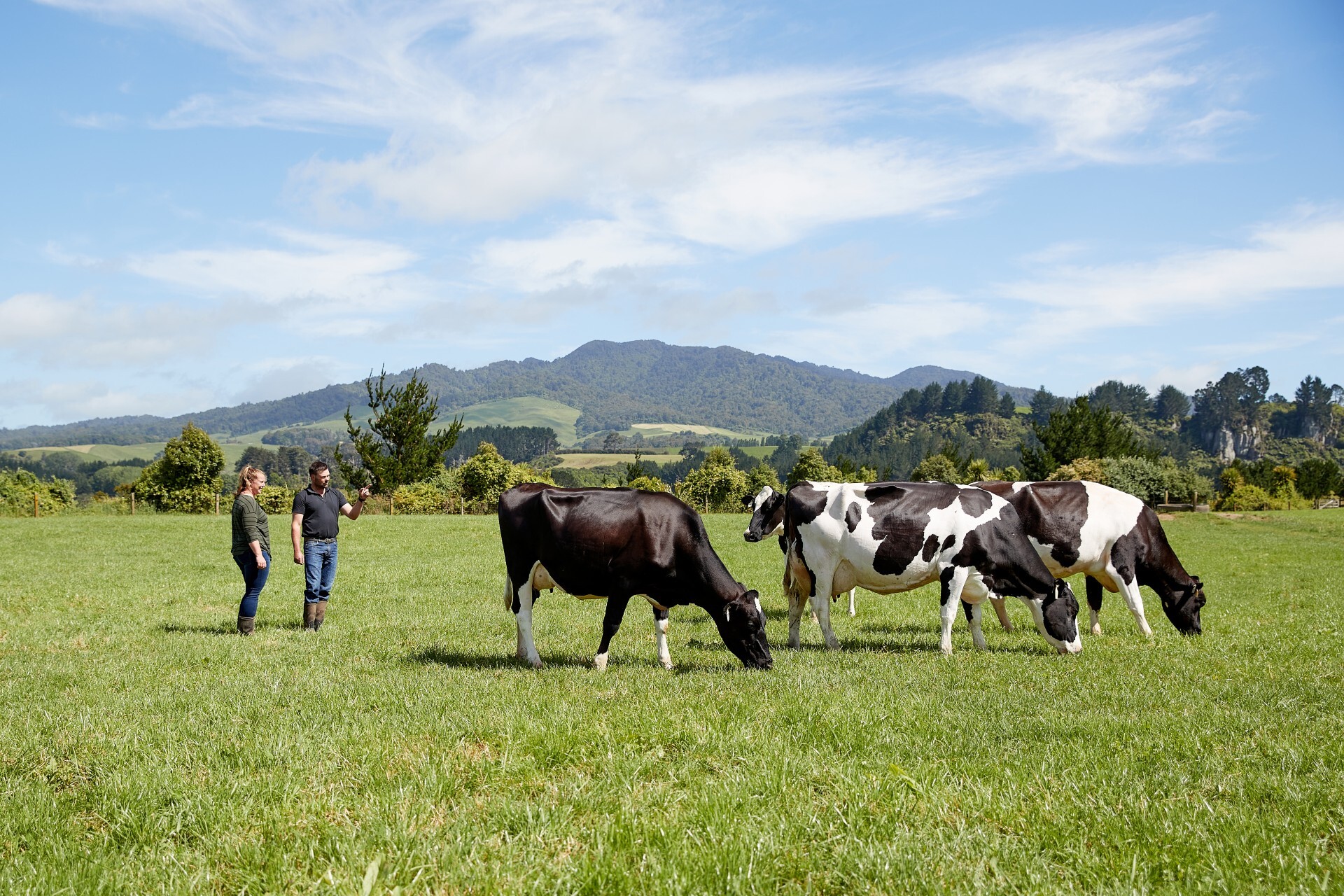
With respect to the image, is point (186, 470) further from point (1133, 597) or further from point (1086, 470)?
point (1133, 597)

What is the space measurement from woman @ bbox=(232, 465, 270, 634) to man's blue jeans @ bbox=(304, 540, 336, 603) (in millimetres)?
592

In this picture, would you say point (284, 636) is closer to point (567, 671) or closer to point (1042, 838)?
point (567, 671)

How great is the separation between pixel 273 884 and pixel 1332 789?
662 cm

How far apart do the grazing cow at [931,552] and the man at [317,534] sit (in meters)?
6.95

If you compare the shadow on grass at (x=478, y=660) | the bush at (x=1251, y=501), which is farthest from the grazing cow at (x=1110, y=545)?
the bush at (x=1251, y=501)

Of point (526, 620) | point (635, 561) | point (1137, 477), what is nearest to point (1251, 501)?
point (1137, 477)

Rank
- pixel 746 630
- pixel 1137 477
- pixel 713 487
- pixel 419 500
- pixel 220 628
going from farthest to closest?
→ pixel 713 487, pixel 1137 477, pixel 419 500, pixel 220 628, pixel 746 630

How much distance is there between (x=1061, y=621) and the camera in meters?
12.2

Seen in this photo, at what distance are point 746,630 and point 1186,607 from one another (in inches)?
303

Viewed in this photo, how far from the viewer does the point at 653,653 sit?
1209 cm

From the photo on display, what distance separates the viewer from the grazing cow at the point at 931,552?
488 inches

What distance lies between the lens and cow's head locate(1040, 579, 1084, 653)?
12.1 meters

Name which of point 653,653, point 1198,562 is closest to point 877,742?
point 653,653

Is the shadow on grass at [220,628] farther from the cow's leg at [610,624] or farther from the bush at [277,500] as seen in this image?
the bush at [277,500]
